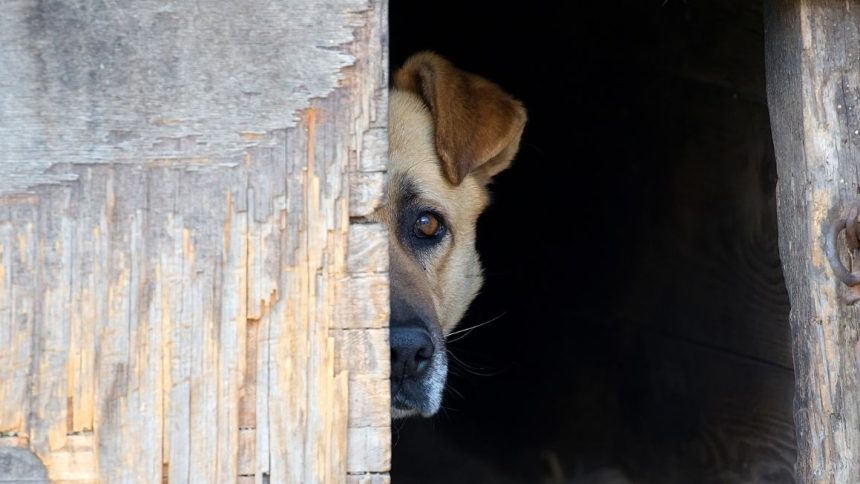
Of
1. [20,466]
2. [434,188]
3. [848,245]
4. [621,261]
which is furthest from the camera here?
[621,261]

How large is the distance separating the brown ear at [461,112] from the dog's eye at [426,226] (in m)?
0.12

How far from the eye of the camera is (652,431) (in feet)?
12.6

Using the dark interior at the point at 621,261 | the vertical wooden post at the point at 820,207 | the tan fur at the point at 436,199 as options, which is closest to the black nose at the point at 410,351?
the tan fur at the point at 436,199

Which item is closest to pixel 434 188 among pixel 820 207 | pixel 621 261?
pixel 820 207

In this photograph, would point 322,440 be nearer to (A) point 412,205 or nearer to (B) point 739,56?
(A) point 412,205

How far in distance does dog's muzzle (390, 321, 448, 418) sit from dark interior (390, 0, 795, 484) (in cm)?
91

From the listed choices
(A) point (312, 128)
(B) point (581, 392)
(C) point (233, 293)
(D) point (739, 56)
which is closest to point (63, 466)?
(C) point (233, 293)

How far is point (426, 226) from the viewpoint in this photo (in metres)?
2.72

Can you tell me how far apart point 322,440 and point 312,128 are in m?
0.48

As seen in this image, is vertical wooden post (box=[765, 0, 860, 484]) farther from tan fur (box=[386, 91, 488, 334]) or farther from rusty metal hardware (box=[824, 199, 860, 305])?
tan fur (box=[386, 91, 488, 334])

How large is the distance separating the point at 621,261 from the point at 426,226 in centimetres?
163

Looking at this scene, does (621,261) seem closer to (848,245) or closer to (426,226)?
(426,226)

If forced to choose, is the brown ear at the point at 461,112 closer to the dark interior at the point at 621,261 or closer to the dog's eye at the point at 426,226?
the dog's eye at the point at 426,226

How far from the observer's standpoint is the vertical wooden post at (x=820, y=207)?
5.95 ft
